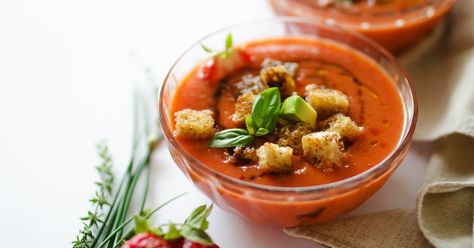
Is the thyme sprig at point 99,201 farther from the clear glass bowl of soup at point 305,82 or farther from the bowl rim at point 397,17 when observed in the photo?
the bowl rim at point 397,17

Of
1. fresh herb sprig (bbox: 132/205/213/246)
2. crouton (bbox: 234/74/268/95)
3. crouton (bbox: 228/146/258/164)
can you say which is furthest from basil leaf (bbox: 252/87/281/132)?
fresh herb sprig (bbox: 132/205/213/246)

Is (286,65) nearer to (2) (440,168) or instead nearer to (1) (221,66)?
(1) (221,66)

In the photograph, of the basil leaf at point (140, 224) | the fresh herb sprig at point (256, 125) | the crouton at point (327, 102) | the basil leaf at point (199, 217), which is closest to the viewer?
the basil leaf at point (140, 224)

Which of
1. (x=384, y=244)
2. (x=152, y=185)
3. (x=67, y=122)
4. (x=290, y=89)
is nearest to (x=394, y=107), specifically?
(x=290, y=89)

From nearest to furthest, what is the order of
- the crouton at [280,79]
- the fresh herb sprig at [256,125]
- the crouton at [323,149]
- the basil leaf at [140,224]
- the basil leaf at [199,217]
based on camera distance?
the basil leaf at [140,224], the basil leaf at [199,217], the crouton at [323,149], the fresh herb sprig at [256,125], the crouton at [280,79]

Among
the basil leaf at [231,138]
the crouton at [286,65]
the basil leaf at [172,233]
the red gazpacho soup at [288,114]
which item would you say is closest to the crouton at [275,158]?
the red gazpacho soup at [288,114]

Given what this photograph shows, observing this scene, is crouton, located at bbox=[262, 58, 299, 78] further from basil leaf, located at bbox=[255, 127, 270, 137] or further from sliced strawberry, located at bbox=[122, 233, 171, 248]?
sliced strawberry, located at bbox=[122, 233, 171, 248]
